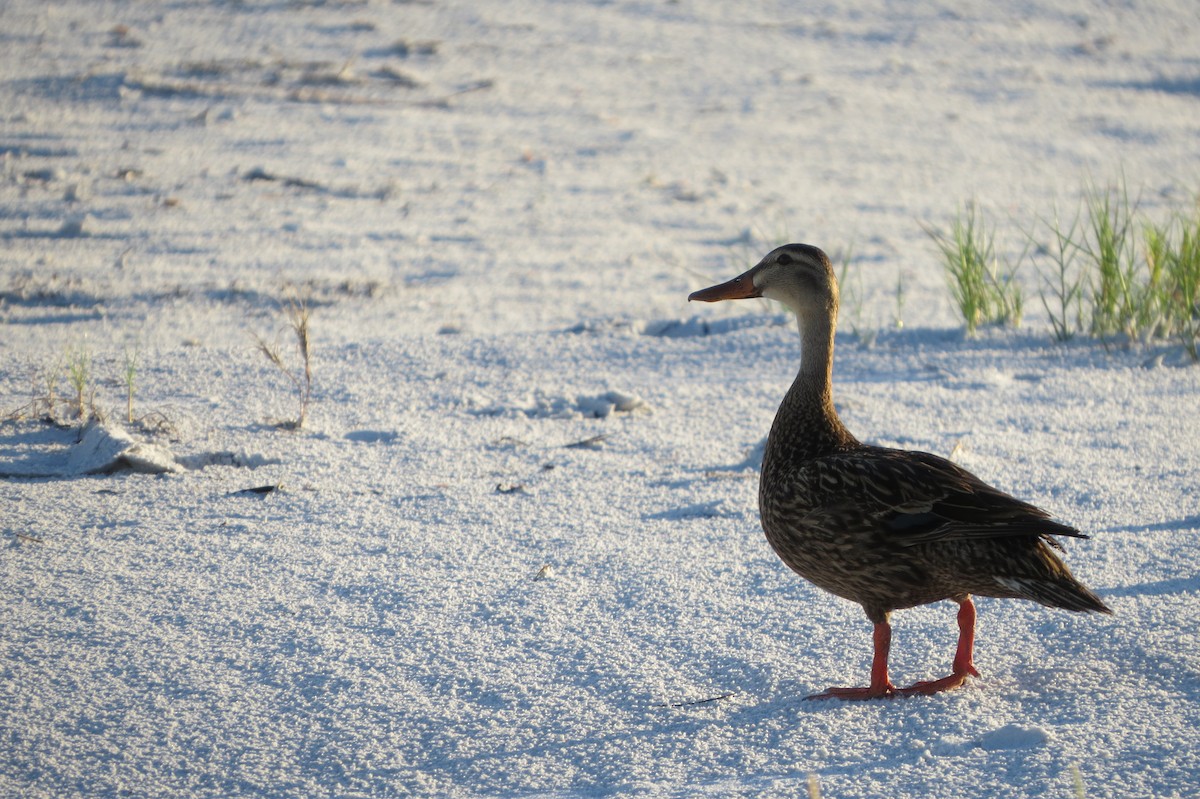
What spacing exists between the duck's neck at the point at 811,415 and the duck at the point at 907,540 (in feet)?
0.25

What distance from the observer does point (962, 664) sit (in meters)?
3.08

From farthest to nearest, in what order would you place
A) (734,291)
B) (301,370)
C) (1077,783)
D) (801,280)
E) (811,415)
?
(301,370)
(734,291)
(801,280)
(811,415)
(1077,783)

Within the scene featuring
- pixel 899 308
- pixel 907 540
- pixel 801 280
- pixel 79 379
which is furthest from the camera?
pixel 899 308

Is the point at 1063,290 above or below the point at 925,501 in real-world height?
above

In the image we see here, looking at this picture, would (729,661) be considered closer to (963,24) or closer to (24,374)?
(24,374)

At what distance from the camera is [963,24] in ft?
41.0

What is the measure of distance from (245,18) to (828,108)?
191 inches

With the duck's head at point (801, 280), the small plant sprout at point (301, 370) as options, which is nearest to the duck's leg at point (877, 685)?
the duck's head at point (801, 280)

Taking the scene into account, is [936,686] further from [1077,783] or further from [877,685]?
[1077,783]

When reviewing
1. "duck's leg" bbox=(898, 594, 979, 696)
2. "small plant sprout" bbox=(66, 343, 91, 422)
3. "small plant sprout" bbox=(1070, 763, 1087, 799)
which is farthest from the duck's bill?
"small plant sprout" bbox=(66, 343, 91, 422)

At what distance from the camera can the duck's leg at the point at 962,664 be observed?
3045 mm

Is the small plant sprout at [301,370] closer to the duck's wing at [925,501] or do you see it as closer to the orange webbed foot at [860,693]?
the duck's wing at [925,501]

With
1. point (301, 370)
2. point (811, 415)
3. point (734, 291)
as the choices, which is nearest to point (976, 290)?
point (734, 291)

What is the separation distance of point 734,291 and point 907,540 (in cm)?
119
